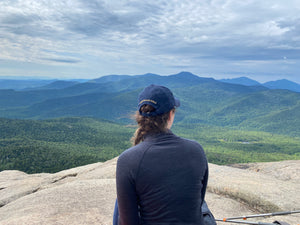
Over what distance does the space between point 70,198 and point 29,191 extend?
742 cm

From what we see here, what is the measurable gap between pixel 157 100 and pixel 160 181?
146 centimetres

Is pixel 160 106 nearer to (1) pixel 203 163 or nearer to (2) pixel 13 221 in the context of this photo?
(1) pixel 203 163

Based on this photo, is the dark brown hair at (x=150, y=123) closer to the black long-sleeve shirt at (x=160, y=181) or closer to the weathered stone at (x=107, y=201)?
the black long-sleeve shirt at (x=160, y=181)

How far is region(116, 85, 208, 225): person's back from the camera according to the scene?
12.5ft

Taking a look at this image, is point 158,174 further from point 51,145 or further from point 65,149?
point 51,145

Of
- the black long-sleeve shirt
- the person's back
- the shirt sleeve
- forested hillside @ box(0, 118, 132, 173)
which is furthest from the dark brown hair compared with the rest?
forested hillside @ box(0, 118, 132, 173)

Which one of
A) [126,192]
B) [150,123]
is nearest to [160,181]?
[126,192]

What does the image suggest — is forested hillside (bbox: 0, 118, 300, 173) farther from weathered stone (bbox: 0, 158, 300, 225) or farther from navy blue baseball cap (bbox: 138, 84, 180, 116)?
navy blue baseball cap (bbox: 138, 84, 180, 116)

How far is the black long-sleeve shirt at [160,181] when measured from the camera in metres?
3.80

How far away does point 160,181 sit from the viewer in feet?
12.6

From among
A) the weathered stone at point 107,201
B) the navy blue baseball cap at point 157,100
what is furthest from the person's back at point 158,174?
the weathered stone at point 107,201

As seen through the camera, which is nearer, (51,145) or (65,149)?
(65,149)

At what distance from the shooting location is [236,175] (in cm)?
1502

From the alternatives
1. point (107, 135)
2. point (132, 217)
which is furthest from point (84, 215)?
point (107, 135)
